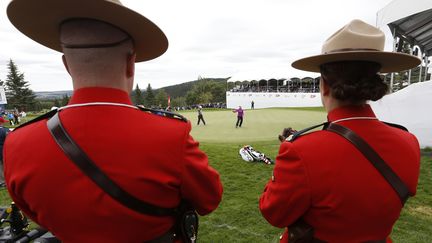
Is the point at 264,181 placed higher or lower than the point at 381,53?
lower

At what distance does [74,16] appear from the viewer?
1.21 metres

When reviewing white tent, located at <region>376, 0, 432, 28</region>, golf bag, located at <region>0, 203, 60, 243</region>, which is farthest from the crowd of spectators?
golf bag, located at <region>0, 203, 60, 243</region>

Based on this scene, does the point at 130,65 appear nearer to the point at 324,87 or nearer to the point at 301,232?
the point at 324,87

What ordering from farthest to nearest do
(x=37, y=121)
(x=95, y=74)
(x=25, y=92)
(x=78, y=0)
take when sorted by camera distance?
(x=25, y=92) → (x=37, y=121) → (x=95, y=74) → (x=78, y=0)

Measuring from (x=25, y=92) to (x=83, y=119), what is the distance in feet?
240

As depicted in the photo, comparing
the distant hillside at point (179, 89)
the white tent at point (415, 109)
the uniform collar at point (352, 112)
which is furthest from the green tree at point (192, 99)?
the uniform collar at point (352, 112)

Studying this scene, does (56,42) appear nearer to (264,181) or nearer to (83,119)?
(83,119)

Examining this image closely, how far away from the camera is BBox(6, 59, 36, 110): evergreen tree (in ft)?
198

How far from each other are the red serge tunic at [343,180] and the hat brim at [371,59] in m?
0.27

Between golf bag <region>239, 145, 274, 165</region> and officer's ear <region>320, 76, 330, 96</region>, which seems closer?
officer's ear <region>320, 76, 330, 96</region>

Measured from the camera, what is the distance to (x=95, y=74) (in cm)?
122

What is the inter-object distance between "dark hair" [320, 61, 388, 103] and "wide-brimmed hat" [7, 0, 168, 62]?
0.92 meters

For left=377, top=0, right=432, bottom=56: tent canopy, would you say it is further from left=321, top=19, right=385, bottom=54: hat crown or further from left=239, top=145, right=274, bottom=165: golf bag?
left=321, top=19, right=385, bottom=54: hat crown

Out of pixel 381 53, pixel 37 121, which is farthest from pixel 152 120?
pixel 381 53
